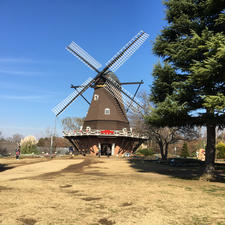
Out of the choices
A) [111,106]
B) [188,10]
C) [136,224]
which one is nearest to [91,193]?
[136,224]

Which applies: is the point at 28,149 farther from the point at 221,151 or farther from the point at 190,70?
the point at 221,151

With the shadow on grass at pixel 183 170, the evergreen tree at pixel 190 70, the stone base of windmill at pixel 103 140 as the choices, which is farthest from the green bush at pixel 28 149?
the evergreen tree at pixel 190 70

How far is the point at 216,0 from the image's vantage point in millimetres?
10492

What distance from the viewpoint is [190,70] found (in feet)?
38.0

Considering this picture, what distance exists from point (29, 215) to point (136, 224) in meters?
2.62

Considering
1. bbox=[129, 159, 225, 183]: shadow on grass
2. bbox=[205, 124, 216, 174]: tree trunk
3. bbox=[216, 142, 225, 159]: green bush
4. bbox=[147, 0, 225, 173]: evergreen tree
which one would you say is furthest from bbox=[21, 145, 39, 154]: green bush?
bbox=[216, 142, 225, 159]: green bush

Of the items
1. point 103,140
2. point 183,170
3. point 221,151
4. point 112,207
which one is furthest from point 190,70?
point 221,151

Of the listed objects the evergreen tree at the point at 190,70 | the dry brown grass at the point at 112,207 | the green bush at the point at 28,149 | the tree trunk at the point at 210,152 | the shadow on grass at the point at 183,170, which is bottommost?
the green bush at the point at 28,149

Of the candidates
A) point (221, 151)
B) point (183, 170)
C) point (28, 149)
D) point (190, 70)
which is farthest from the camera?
point (221, 151)

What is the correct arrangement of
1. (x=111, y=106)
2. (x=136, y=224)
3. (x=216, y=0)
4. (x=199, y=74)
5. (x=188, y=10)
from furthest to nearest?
(x=111, y=106), (x=188, y=10), (x=216, y=0), (x=199, y=74), (x=136, y=224)

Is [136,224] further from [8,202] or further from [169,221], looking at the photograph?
[8,202]

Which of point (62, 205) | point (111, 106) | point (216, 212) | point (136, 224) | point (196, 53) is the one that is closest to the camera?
point (136, 224)

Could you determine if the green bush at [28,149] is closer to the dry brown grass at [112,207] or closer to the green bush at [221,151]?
the dry brown grass at [112,207]

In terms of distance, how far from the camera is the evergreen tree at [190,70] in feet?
34.4
